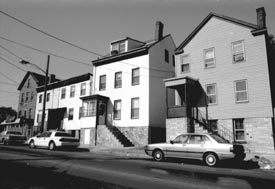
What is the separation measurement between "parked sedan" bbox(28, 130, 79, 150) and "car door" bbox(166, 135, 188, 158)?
31.2ft

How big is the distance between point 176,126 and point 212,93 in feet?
13.6

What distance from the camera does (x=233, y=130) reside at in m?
17.4

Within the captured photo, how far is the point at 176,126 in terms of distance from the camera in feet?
62.6

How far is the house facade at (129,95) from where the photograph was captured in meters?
22.2

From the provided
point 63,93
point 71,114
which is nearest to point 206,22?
point 71,114

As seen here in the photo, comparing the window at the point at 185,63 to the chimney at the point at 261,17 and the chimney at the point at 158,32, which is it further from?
the chimney at the point at 261,17

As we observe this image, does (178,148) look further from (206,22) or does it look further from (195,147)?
(206,22)

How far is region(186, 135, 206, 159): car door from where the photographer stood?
11648 mm

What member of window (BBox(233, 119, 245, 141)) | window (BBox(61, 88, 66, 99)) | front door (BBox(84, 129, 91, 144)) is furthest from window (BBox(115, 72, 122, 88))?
window (BBox(233, 119, 245, 141))

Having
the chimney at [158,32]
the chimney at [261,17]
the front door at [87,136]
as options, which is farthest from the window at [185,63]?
the front door at [87,136]

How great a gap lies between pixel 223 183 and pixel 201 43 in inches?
613

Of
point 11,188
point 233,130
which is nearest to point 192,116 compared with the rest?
point 233,130

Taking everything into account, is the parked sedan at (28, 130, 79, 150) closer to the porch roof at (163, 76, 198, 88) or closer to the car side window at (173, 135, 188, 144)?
the porch roof at (163, 76, 198, 88)

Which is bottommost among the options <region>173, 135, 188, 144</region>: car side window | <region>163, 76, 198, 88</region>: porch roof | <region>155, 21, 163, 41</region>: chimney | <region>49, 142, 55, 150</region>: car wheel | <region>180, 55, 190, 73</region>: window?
<region>49, 142, 55, 150</region>: car wheel
